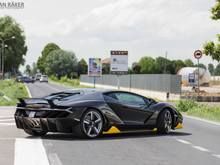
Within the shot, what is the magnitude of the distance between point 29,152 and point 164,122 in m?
4.66

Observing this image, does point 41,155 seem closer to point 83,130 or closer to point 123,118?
point 83,130

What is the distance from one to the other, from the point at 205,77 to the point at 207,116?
7922cm

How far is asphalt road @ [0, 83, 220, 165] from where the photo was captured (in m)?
9.52

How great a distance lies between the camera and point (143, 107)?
13.9 meters

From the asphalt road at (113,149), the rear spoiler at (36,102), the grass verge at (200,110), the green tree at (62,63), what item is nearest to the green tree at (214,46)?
the grass verge at (200,110)

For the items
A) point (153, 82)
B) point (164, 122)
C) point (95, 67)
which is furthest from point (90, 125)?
point (95, 67)

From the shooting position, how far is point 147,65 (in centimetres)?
18875

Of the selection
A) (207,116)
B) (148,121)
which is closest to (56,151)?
(148,121)

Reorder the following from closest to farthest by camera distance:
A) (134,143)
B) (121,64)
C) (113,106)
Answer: (134,143) → (113,106) → (121,64)

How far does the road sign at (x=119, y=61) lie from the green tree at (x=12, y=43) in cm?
6608

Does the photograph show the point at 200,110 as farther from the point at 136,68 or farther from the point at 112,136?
the point at 136,68

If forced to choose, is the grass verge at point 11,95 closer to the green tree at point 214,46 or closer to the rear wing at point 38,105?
the green tree at point 214,46

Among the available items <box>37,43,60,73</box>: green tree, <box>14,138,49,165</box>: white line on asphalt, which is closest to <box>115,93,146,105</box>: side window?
<box>14,138,49,165</box>: white line on asphalt

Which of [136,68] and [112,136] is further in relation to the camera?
[136,68]
